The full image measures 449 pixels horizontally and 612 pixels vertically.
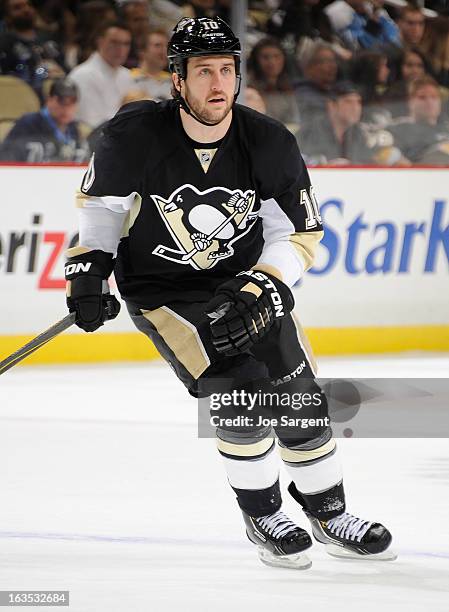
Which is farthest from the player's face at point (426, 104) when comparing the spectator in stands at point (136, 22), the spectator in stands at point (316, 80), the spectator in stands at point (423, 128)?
the spectator in stands at point (136, 22)

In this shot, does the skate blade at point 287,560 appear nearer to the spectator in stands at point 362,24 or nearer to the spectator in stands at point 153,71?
the spectator in stands at point 153,71

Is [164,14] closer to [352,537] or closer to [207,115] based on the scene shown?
[207,115]

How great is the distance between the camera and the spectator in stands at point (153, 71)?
6.64 metres

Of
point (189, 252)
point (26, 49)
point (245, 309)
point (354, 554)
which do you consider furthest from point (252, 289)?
point (26, 49)

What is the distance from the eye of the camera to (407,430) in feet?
15.6

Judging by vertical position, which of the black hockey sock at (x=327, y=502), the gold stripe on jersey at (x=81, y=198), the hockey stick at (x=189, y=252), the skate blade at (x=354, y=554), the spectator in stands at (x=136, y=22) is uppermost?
the gold stripe on jersey at (x=81, y=198)

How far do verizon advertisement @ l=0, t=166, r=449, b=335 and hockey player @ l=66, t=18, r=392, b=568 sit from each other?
3205mm

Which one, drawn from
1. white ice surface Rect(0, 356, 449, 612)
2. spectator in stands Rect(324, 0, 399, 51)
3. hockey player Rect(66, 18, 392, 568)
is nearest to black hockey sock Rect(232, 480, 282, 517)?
hockey player Rect(66, 18, 392, 568)

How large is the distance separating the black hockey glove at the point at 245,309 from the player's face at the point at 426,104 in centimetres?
431

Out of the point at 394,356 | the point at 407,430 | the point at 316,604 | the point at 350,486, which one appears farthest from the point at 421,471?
the point at 394,356

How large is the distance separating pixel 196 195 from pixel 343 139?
4015 millimetres

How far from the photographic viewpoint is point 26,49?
6.55 m

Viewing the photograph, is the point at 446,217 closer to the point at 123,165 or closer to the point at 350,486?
the point at 350,486

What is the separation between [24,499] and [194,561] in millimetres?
826
